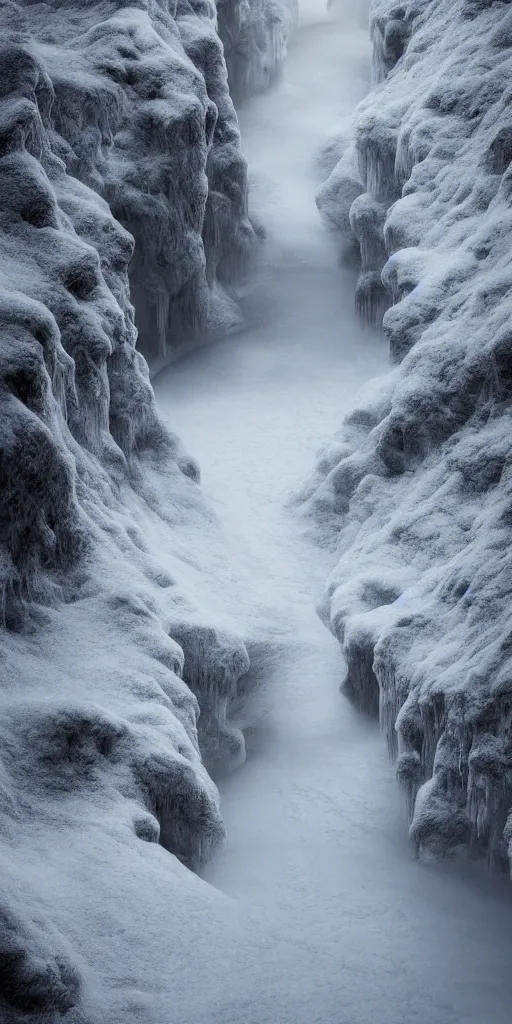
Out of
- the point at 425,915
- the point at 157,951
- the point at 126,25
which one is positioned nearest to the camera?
the point at 157,951

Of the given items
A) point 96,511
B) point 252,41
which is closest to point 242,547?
point 96,511

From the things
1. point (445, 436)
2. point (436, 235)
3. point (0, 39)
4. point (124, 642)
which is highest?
point (0, 39)

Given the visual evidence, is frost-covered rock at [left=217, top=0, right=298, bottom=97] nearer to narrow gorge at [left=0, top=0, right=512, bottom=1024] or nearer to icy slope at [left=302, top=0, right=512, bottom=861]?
narrow gorge at [left=0, top=0, right=512, bottom=1024]

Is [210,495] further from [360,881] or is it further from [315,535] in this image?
[360,881]

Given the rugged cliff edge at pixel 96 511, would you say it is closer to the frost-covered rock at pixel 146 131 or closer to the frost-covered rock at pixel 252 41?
the frost-covered rock at pixel 146 131

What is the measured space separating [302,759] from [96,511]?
A: 415 centimetres

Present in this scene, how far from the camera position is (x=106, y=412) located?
1565 centimetres

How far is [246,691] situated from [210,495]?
4699mm

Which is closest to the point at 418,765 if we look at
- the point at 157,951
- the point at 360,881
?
the point at 360,881

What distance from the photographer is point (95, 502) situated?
14203 millimetres

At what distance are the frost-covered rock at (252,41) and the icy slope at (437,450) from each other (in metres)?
6.89

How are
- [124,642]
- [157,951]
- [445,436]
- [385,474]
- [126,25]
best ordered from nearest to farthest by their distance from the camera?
1. [157,951]
2. [124,642]
3. [445,436]
4. [385,474]
5. [126,25]

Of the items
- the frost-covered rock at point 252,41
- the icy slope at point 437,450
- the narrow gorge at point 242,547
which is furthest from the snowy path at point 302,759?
the frost-covered rock at point 252,41

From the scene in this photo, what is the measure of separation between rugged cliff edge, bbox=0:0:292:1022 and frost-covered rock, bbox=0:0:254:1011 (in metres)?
0.03
